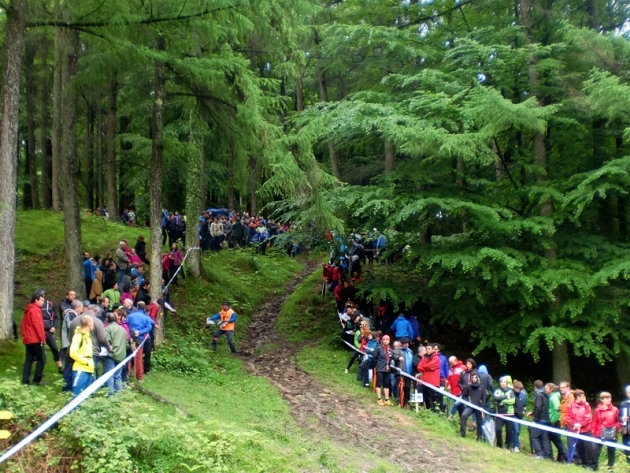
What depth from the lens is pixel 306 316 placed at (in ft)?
61.2

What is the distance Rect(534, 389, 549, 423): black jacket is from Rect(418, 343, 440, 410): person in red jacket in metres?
2.05

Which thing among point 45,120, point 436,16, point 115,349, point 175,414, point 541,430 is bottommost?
point 541,430

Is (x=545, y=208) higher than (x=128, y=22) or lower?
lower

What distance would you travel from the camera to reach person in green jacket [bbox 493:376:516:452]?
995cm

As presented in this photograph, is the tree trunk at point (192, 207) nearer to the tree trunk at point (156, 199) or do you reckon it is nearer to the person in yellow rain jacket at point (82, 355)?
the tree trunk at point (156, 199)

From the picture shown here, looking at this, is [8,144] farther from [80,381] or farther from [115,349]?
[80,381]

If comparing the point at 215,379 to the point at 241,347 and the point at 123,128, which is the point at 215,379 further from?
the point at 123,128

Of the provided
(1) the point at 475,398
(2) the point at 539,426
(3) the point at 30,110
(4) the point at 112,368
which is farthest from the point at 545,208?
(3) the point at 30,110

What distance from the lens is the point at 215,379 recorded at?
1187 centimetres

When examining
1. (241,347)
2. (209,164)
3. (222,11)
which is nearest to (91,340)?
(222,11)

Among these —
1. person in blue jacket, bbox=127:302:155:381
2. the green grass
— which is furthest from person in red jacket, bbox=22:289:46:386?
the green grass

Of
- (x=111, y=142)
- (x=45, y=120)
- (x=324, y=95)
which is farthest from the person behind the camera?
(x=324, y=95)

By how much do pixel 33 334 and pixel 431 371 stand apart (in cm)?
737

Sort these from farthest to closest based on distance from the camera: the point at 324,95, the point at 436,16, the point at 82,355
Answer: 1. the point at 324,95
2. the point at 436,16
3. the point at 82,355
